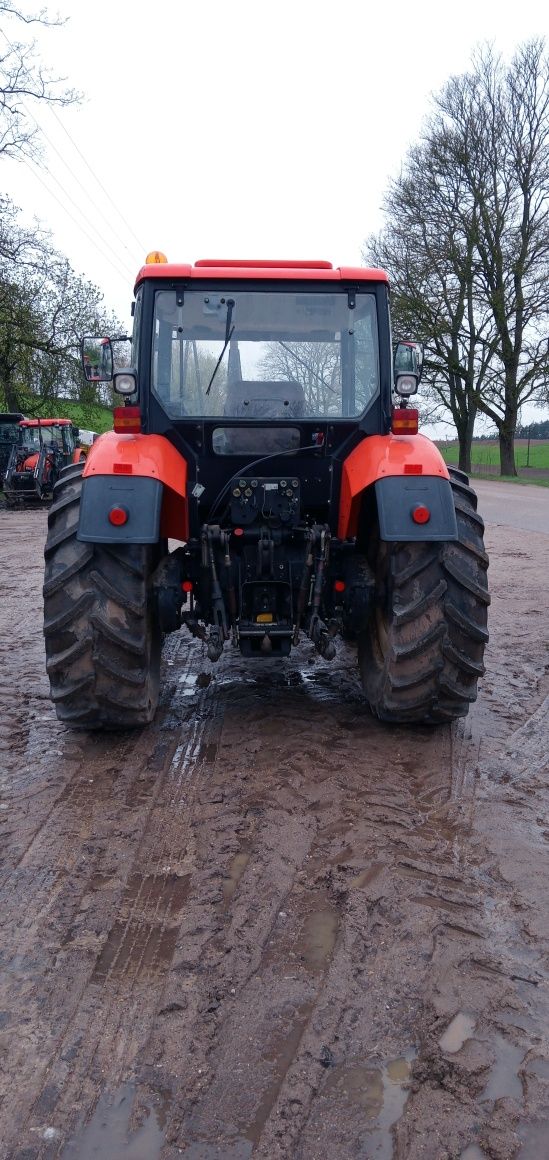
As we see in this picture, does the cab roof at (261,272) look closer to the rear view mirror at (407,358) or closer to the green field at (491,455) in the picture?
the rear view mirror at (407,358)

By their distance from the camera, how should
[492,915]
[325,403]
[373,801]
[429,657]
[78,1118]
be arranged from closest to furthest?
[78,1118] → [492,915] → [373,801] → [429,657] → [325,403]

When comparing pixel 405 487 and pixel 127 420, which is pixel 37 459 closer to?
pixel 127 420

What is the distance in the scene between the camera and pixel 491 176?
2903 centimetres

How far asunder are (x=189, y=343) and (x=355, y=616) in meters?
1.67

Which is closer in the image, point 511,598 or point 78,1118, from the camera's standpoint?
point 78,1118

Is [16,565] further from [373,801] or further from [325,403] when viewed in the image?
[373,801]

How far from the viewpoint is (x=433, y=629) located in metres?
4.39

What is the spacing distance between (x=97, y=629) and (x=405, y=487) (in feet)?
5.37

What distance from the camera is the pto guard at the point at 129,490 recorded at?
13.9 feet

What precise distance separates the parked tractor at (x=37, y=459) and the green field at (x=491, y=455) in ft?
59.5

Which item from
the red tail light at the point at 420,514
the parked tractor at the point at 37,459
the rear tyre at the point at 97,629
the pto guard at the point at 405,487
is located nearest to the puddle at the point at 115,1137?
the rear tyre at the point at 97,629

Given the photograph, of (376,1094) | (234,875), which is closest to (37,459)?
(234,875)

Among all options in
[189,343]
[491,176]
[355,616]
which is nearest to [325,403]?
[189,343]

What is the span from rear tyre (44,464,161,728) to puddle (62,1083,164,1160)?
2.37 metres
